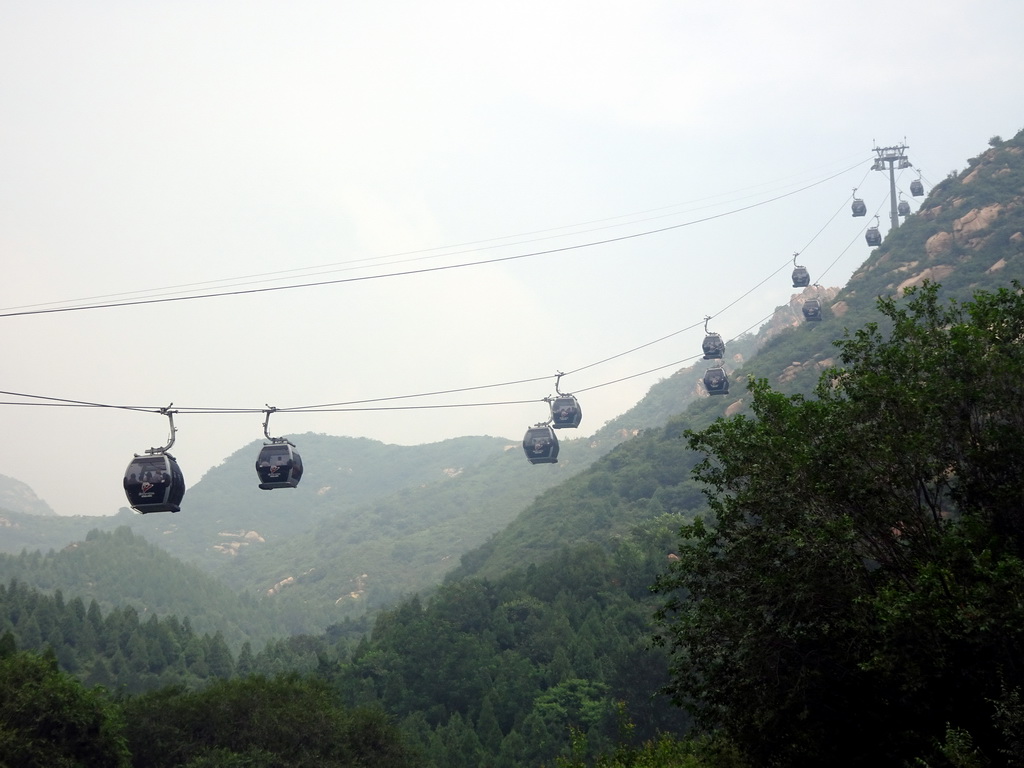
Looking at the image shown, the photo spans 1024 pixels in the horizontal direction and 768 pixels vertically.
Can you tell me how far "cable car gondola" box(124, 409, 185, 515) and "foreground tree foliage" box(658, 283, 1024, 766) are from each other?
11.4 metres

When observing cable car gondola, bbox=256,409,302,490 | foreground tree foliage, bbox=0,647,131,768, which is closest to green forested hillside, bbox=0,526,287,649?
foreground tree foliage, bbox=0,647,131,768

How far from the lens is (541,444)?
33.5 m

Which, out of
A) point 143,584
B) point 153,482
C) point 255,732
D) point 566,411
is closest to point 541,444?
point 566,411

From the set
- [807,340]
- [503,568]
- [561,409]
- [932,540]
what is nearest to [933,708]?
[932,540]

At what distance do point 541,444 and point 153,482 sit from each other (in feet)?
47.4

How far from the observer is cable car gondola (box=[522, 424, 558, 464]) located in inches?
1315

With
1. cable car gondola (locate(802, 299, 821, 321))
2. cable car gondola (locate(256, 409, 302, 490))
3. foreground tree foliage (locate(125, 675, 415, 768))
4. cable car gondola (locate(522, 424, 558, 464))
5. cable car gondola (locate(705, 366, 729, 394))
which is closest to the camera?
cable car gondola (locate(256, 409, 302, 490))

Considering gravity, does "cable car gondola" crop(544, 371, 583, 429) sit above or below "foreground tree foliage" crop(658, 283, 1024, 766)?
above

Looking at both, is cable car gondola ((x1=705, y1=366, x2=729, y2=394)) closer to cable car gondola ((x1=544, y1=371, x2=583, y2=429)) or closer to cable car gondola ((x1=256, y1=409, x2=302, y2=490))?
cable car gondola ((x1=544, y1=371, x2=583, y2=429))

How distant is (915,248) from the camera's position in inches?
3757

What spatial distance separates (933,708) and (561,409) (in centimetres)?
2049

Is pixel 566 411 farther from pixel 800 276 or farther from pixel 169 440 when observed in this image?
pixel 800 276

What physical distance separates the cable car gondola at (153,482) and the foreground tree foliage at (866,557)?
37.5ft

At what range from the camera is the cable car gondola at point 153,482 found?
72.6ft
